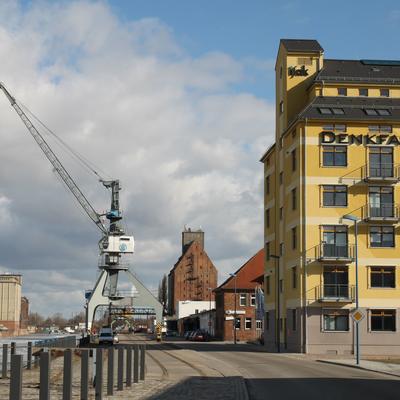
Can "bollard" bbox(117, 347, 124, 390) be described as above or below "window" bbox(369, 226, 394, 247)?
below

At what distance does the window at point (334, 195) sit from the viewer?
57281 millimetres

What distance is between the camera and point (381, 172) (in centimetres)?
5747

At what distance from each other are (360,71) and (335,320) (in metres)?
23.0

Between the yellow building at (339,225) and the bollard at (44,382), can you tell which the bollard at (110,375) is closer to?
the bollard at (44,382)

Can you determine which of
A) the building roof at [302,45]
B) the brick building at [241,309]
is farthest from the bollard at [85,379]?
the brick building at [241,309]

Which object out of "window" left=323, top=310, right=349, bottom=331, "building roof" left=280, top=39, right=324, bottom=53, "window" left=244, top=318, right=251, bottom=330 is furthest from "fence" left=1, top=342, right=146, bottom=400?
"window" left=244, top=318, right=251, bottom=330

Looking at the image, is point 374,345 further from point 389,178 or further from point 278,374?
point 278,374

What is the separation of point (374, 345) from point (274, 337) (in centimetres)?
1183

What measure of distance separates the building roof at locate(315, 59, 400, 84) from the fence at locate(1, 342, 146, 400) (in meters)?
42.5

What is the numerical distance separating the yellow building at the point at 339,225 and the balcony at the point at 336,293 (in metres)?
0.07

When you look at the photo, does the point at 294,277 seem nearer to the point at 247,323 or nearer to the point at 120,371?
the point at 120,371

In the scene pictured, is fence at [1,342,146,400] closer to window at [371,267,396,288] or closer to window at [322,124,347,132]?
window at [371,267,396,288]

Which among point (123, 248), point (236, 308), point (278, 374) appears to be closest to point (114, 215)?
point (123, 248)

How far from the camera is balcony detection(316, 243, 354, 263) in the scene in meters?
55.7
